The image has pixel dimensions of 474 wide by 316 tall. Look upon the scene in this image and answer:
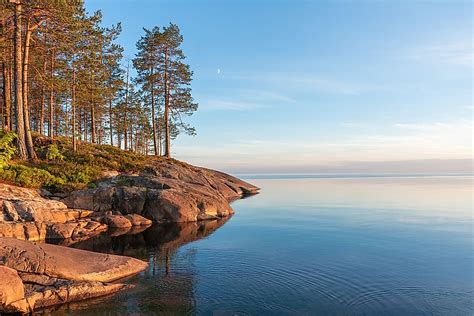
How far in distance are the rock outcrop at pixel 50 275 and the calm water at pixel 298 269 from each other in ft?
1.77

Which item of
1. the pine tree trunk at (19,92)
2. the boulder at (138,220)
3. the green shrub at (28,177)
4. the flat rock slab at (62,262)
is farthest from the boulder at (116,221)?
the pine tree trunk at (19,92)

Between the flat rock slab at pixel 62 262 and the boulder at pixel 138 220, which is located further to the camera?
the boulder at pixel 138 220

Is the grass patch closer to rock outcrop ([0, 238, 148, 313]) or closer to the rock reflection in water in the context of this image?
the rock reflection in water

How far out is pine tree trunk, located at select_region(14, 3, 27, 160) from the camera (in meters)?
21.7

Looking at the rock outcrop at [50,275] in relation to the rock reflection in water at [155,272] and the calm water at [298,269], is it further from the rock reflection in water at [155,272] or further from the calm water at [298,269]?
the calm water at [298,269]

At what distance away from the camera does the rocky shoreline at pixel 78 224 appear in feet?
29.1

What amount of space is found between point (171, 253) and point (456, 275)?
10.7m

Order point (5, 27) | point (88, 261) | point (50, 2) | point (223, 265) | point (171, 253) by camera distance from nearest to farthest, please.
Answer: point (88, 261)
point (223, 265)
point (171, 253)
point (50, 2)
point (5, 27)

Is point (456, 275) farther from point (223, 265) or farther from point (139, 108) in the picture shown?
point (139, 108)

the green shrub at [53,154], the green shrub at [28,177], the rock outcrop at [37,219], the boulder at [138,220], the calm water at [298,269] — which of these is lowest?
the calm water at [298,269]

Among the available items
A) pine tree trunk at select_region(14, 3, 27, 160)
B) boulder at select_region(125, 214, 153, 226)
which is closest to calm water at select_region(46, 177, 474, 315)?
boulder at select_region(125, 214, 153, 226)

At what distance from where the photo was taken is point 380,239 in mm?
17188

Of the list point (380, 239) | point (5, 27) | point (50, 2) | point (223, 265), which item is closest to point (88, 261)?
point (223, 265)

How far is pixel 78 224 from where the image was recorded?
57.3 feet
